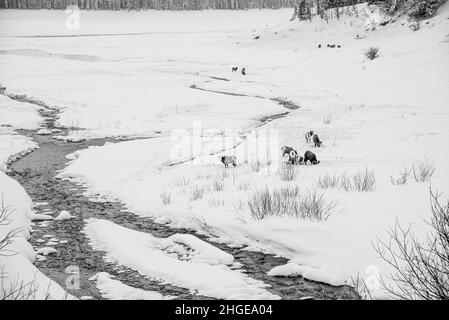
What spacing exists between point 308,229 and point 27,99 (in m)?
16.4

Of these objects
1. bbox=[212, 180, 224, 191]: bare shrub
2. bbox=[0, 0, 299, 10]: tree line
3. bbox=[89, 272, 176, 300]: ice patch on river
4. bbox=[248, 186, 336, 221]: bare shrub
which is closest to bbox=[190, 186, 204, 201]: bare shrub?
bbox=[212, 180, 224, 191]: bare shrub

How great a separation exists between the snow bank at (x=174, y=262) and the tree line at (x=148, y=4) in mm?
Result: 88872

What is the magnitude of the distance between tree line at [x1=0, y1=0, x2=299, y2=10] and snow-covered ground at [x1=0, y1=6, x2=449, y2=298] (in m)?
58.3

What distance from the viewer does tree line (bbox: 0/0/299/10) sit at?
275 feet

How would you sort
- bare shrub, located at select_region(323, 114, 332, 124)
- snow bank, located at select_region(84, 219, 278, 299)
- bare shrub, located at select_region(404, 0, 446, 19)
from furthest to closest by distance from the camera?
bare shrub, located at select_region(404, 0, 446, 19), bare shrub, located at select_region(323, 114, 332, 124), snow bank, located at select_region(84, 219, 278, 299)

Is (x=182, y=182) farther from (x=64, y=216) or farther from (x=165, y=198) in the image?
(x=64, y=216)

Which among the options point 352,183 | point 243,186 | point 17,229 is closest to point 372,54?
point 352,183

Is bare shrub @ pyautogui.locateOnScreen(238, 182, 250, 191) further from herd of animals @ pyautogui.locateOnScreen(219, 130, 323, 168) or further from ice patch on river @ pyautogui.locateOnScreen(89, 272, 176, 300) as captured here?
ice patch on river @ pyautogui.locateOnScreen(89, 272, 176, 300)

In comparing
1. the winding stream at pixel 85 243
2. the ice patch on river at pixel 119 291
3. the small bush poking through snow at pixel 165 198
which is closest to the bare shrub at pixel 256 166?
the small bush poking through snow at pixel 165 198

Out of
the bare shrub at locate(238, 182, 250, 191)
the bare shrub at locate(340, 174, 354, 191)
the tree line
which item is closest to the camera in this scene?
the bare shrub at locate(340, 174, 354, 191)

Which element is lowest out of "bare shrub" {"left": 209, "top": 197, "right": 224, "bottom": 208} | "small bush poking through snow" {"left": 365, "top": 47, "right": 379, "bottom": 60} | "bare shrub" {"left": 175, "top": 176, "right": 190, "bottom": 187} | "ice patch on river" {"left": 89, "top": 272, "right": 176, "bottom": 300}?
"bare shrub" {"left": 175, "top": 176, "right": 190, "bottom": 187}

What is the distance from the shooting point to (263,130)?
11664 millimetres

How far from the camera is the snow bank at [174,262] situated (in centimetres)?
381

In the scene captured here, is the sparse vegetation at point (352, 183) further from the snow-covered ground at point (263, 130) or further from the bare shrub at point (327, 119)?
the bare shrub at point (327, 119)
